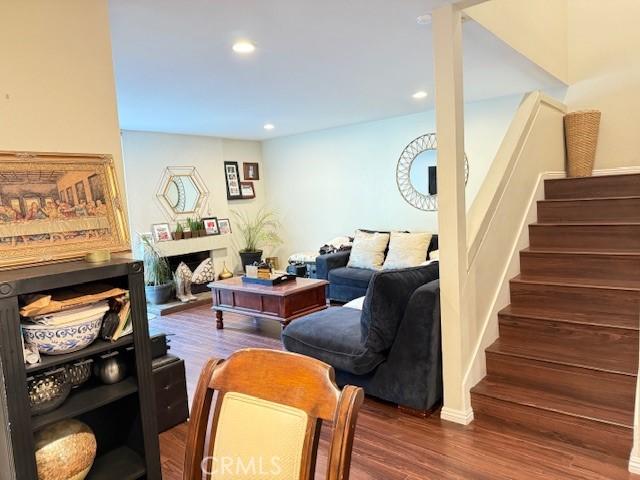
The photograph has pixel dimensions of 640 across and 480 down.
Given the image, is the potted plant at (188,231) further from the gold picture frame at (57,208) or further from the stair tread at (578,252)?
the stair tread at (578,252)

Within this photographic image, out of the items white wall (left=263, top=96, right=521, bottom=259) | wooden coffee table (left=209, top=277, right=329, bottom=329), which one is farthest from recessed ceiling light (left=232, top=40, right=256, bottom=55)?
white wall (left=263, top=96, right=521, bottom=259)

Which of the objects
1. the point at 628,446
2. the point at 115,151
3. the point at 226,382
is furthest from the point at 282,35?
the point at 628,446

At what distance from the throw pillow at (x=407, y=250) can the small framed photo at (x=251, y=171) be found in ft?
9.40

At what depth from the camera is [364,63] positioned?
10.4 ft

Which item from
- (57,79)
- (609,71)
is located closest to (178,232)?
(57,79)

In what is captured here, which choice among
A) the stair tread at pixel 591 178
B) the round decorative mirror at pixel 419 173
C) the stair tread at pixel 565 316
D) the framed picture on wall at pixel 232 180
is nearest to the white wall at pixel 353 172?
the round decorative mirror at pixel 419 173

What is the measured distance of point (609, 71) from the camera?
159 inches

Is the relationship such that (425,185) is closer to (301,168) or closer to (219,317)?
(301,168)

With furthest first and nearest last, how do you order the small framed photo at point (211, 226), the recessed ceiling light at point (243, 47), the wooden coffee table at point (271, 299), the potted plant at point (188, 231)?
the small framed photo at point (211, 226), the potted plant at point (188, 231), the wooden coffee table at point (271, 299), the recessed ceiling light at point (243, 47)

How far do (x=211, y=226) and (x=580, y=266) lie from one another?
186 inches

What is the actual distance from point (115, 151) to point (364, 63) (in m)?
1.97

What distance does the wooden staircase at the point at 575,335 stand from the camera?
88.1 inches

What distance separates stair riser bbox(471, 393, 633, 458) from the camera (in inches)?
82.7

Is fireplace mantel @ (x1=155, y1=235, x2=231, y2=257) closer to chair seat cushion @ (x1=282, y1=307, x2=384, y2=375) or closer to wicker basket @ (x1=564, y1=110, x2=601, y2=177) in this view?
chair seat cushion @ (x1=282, y1=307, x2=384, y2=375)
